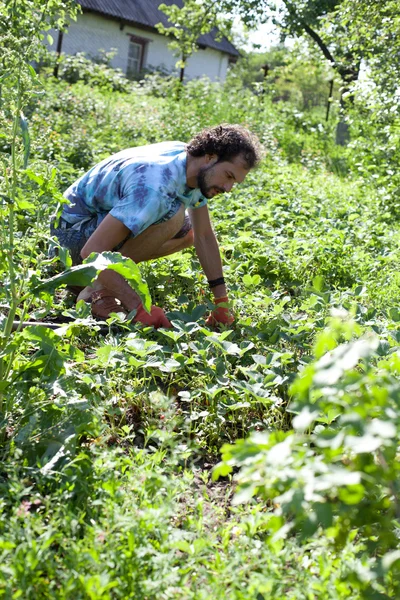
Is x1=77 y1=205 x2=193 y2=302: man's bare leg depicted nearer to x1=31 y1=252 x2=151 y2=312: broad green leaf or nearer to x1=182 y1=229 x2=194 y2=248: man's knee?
x1=182 y1=229 x2=194 y2=248: man's knee

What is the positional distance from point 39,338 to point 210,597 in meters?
1.00

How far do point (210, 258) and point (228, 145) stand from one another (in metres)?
0.64

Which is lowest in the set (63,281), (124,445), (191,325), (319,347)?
(124,445)

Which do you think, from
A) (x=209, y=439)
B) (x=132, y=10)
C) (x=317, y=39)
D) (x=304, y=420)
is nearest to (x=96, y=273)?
(x=209, y=439)

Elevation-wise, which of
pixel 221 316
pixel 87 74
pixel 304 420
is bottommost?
pixel 221 316

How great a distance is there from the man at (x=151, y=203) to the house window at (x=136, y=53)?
72.2ft

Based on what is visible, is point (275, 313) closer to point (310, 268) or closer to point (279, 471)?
point (310, 268)

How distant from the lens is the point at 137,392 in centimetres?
258

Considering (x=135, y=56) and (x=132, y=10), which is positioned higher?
(x=132, y=10)

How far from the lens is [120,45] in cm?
2330

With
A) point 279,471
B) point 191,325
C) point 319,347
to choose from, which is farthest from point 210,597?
point 191,325

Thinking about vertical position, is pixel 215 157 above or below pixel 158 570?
above

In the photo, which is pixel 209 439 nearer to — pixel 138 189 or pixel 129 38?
pixel 138 189

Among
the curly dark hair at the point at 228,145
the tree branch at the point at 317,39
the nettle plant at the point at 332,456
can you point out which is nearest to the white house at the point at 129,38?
the tree branch at the point at 317,39
